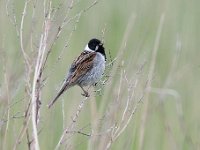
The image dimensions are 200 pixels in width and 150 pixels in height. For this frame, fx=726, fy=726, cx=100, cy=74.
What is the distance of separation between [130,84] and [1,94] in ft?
1.97

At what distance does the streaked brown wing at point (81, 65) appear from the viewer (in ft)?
13.7

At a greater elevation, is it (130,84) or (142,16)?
(142,16)

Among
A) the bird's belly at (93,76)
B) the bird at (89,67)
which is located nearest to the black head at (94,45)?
the bird at (89,67)

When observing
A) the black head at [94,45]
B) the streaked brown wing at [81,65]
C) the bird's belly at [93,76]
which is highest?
the black head at [94,45]

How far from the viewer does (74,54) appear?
5.87 m

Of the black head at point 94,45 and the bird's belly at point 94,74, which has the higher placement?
the black head at point 94,45

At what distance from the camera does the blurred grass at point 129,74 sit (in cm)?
377

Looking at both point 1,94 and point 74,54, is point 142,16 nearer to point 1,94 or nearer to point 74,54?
point 74,54

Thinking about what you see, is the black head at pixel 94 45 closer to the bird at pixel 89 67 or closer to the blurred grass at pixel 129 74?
the bird at pixel 89 67

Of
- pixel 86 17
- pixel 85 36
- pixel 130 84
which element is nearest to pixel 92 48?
pixel 130 84

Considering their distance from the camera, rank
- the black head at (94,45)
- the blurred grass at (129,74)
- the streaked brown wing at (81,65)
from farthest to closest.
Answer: the black head at (94,45) < the streaked brown wing at (81,65) < the blurred grass at (129,74)

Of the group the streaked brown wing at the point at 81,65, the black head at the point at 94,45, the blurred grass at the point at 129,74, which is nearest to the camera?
the blurred grass at the point at 129,74

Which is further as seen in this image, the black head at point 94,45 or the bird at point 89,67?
the black head at point 94,45

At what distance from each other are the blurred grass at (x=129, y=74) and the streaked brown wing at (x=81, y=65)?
13 cm
